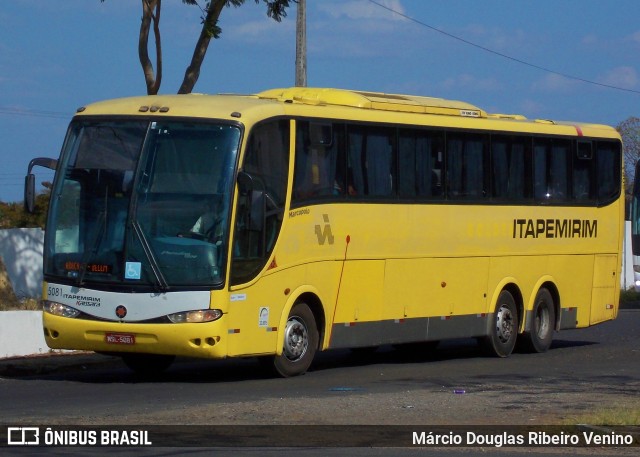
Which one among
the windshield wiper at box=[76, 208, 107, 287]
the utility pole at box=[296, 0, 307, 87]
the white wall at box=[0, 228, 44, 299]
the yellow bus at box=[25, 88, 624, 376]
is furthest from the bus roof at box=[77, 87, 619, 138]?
the white wall at box=[0, 228, 44, 299]

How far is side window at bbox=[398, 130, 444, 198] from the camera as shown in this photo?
59.8 ft

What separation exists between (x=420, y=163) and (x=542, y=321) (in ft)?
14.7

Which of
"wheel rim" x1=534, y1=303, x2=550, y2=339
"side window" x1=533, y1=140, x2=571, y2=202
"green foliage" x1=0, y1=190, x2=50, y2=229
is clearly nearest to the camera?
"side window" x1=533, y1=140, x2=571, y2=202

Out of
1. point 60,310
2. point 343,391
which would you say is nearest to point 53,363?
point 60,310

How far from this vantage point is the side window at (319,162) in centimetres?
1642

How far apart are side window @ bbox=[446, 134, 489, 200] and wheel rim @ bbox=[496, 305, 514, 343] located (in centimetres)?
201

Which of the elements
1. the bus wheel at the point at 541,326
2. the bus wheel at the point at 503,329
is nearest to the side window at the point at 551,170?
the bus wheel at the point at 541,326

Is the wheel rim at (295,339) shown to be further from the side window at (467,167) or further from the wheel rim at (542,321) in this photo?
the wheel rim at (542,321)

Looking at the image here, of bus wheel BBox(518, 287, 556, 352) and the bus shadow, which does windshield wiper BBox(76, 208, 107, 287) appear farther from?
bus wheel BBox(518, 287, 556, 352)

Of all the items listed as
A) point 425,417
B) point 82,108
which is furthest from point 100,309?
point 425,417

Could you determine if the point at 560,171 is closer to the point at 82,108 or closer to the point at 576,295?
the point at 576,295

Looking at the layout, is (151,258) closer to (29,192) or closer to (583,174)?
(29,192)

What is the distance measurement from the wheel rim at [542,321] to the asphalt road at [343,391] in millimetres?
410

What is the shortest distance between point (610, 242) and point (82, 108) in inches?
415
